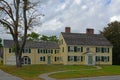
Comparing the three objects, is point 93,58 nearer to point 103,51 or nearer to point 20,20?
point 103,51

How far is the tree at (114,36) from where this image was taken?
84.7 m

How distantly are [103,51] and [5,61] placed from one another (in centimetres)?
2375

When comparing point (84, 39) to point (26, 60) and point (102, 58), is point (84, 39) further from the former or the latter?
point (26, 60)

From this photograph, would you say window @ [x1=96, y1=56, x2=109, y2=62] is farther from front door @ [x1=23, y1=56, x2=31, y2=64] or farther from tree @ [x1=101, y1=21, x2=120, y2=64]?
front door @ [x1=23, y1=56, x2=31, y2=64]

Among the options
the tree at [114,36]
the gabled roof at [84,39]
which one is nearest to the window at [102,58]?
the gabled roof at [84,39]

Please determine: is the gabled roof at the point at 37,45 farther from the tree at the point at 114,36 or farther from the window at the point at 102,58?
the tree at the point at 114,36

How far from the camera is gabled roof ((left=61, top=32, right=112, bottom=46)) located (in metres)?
76.9

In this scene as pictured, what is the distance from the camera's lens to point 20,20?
57.2 meters

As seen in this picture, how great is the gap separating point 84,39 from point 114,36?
37.3 feet

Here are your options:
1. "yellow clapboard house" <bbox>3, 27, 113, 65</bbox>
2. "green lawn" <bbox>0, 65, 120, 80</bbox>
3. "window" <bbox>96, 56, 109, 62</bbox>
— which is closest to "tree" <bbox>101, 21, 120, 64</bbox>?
"yellow clapboard house" <bbox>3, 27, 113, 65</bbox>

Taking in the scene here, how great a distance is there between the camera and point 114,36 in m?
86.6

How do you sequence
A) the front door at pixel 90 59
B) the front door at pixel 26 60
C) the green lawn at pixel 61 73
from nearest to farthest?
the green lawn at pixel 61 73 < the front door at pixel 90 59 < the front door at pixel 26 60

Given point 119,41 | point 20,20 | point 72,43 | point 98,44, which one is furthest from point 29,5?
point 119,41

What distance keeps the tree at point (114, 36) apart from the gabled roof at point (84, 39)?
17.5 ft
